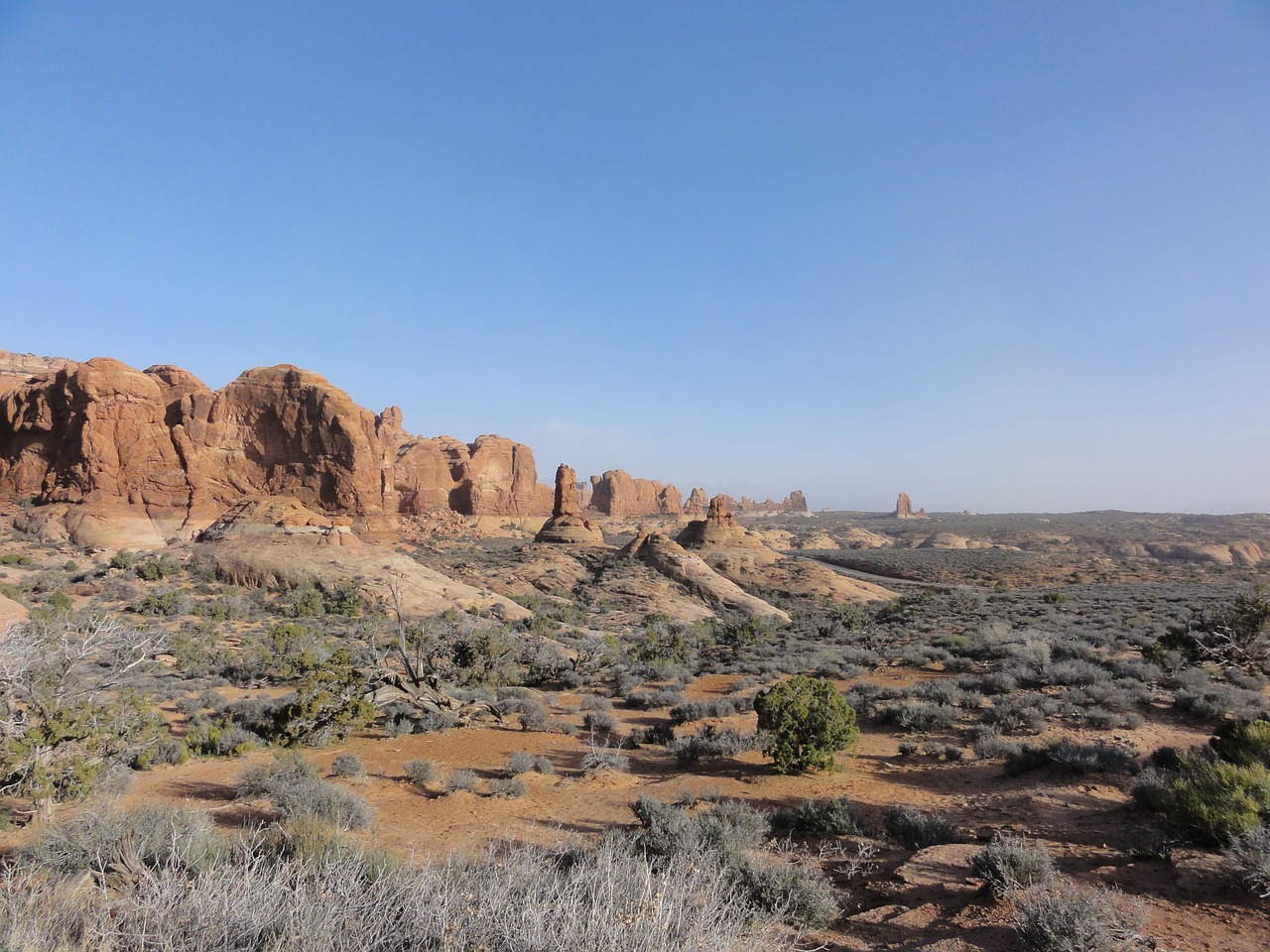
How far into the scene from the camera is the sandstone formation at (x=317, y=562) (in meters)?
26.1

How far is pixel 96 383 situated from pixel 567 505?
108 feet

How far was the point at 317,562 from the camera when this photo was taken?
2716 cm

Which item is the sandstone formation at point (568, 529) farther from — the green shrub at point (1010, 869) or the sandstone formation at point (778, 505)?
the sandstone formation at point (778, 505)

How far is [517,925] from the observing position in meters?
3.19

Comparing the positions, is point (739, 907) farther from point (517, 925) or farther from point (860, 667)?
point (860, 667)

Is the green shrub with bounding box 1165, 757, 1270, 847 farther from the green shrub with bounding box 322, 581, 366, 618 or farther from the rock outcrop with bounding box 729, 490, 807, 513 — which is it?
the rock outcrop with bounding box 729, 490, 807, 513

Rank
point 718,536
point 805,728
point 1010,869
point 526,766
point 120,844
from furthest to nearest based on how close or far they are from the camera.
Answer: point 718,536
point 526,766
point 805,728
point 120,844
point 1010,869

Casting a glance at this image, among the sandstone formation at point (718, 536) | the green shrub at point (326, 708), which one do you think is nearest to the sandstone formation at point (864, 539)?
the sandstone formation at point (718, 536)

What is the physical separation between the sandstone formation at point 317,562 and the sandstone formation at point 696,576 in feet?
39.9

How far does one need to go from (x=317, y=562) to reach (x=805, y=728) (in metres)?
25.0

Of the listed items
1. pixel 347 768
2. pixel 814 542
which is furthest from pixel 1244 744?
pixel 814 542

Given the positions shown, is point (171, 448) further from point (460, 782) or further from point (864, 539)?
point (864, 539)

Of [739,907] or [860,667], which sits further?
[860,667]

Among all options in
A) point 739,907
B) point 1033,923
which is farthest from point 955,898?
point 739,907
